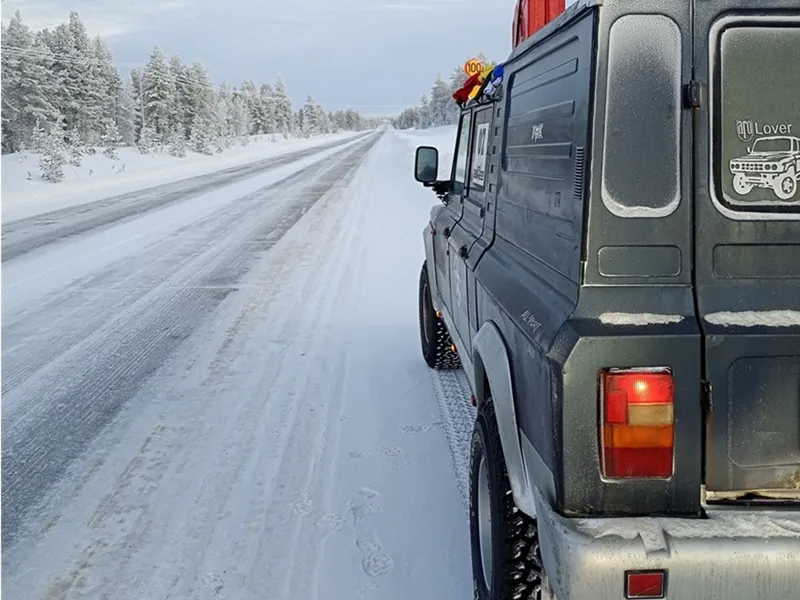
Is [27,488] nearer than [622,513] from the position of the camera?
No

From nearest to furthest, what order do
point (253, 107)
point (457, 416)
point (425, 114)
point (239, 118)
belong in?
point (457, 416) → point (239, 118) → point (253, 107) → point (425, 114)

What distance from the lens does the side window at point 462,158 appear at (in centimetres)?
478

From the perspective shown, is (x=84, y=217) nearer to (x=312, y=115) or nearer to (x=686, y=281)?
(x=686, y=281)

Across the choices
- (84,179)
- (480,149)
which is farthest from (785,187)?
(84,179)

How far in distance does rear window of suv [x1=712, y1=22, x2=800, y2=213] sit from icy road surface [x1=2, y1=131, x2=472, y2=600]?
1997mm

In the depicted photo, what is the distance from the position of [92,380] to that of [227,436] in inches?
63.6

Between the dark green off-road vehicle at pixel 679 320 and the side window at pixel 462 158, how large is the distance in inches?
102

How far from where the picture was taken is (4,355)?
6484mm

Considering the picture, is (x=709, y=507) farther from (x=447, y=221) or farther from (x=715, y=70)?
(x=447, y=221)

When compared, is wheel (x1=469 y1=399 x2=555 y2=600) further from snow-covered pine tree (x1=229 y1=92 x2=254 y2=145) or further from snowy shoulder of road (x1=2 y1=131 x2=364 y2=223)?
snow-covered pine tree (x1=229 y1=92 x2=254 y2=145)

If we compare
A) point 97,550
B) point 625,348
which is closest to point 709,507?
point 625,348

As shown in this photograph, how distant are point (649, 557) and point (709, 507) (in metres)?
0.25

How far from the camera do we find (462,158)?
497 cm

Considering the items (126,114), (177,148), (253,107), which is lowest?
(177,148)
